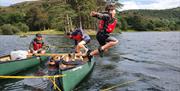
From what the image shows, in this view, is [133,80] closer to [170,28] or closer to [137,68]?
[137,68]

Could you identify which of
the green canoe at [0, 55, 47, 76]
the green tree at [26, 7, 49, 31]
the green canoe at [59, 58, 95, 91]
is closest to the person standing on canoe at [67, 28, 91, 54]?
the green canoe at [59, 58, 95, 91]

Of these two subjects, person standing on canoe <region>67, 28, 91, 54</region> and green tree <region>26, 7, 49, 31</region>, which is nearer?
person standing on canoe <region>67, 28, 91, 54</region>

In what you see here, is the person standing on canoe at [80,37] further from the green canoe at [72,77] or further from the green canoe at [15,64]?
the green canoe at [15,64]

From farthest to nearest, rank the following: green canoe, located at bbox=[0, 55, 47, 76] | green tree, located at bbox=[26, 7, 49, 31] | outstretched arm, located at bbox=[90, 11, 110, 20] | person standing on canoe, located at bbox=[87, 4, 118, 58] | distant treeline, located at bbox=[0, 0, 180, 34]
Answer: green tree, located at bbox=[26, 7, 49, 31] → distant treeline, located at bbox=[0, 0, 180, 34] → green canoe, located at bbox=[0, 55, 47, 76] → person standing on canoe, located at bbox=[87, 4, 118, 58] → outstretched arm, located at bbox=[90, 11, 110, 20]

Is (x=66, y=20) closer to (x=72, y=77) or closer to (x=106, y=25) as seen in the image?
(x=72, y=77)

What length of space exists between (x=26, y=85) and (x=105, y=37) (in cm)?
533

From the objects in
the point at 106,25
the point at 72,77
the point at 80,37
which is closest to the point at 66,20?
the point at 80,37

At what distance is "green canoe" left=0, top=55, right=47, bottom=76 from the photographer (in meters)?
14.3

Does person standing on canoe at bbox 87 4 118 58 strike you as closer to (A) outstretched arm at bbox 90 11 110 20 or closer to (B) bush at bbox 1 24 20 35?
(A) outstretched arm at bbox 90 11 110 20

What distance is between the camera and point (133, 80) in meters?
15.3

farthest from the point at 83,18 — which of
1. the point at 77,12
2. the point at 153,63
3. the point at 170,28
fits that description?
the point at 153,63

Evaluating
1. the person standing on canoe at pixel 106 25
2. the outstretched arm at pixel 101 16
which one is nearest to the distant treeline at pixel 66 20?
the person standing on canoe at pixel 106 25

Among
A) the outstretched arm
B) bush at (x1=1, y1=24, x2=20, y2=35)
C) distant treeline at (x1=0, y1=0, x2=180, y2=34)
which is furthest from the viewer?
bush at (x1=1, y1=24, x2=20, y2=35)

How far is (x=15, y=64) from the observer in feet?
50.1
